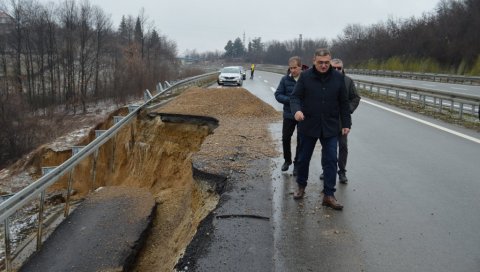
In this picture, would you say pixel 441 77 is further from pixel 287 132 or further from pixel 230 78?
pixel 287 132

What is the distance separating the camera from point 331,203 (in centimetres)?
546

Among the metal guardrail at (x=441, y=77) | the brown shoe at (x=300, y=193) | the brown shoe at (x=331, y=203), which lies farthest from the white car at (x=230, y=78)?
the brown shoe at (x=331, y=203)

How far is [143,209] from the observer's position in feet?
25.4

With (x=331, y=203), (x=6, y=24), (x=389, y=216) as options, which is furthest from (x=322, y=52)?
(x=6, y=24)

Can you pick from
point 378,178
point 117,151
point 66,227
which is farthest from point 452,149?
point 117,151

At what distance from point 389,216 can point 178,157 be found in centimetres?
777

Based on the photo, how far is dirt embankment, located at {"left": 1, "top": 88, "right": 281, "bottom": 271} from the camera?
654 centimetres

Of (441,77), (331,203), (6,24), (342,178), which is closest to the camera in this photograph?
(331,203)

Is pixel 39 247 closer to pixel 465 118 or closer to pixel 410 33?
pixel 465 118

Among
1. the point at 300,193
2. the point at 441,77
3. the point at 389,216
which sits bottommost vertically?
the point at 389,216

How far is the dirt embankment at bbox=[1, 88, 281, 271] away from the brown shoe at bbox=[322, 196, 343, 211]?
1.59m

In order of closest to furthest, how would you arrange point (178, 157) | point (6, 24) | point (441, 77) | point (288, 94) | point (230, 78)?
point (288, 94), point (178, 157), point (230, 78), point (441, 77), point (6, 24)

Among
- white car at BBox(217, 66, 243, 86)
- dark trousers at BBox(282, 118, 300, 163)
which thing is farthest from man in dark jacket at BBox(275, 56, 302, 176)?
white car at BBox(217, 66, 243, 86)

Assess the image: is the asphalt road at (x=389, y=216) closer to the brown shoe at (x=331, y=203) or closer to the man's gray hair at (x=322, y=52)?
the brown shoe at (x=331, y=203)
